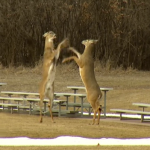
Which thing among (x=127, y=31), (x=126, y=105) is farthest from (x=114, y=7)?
(x=126, y=105)

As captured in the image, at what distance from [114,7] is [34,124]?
17.8m

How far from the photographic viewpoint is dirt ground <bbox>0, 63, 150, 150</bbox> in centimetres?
1459

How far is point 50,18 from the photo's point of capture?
3369cm

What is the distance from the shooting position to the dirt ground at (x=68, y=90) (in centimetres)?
1459

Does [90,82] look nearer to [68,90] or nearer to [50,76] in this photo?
[50,76]

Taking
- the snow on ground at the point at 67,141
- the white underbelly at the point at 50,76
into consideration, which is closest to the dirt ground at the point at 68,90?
the snow on ground at the point at 67,141

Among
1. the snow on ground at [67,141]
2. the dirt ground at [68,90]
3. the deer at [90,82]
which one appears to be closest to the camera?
the snow on ground at [67,141]

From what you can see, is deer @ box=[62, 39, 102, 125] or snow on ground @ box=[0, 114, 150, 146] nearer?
snow on ground @ box=[0, 114, 150, 146]

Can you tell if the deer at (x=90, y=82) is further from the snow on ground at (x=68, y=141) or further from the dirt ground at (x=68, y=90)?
the snow on ground at (x=68, y=141)

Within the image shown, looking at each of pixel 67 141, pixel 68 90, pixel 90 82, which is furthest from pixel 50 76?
pixel 68 90

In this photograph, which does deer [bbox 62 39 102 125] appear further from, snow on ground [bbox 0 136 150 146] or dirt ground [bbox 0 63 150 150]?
snow on ground [bbox 0 136 150 146]

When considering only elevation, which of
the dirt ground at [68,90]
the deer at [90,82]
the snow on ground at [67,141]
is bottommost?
the dirt ground at [68,90]

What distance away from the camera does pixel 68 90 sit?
2670cm

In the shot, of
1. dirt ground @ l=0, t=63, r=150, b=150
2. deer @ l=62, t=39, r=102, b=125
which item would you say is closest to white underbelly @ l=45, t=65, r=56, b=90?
deer @ l=62, t=39, r=102, b=125
